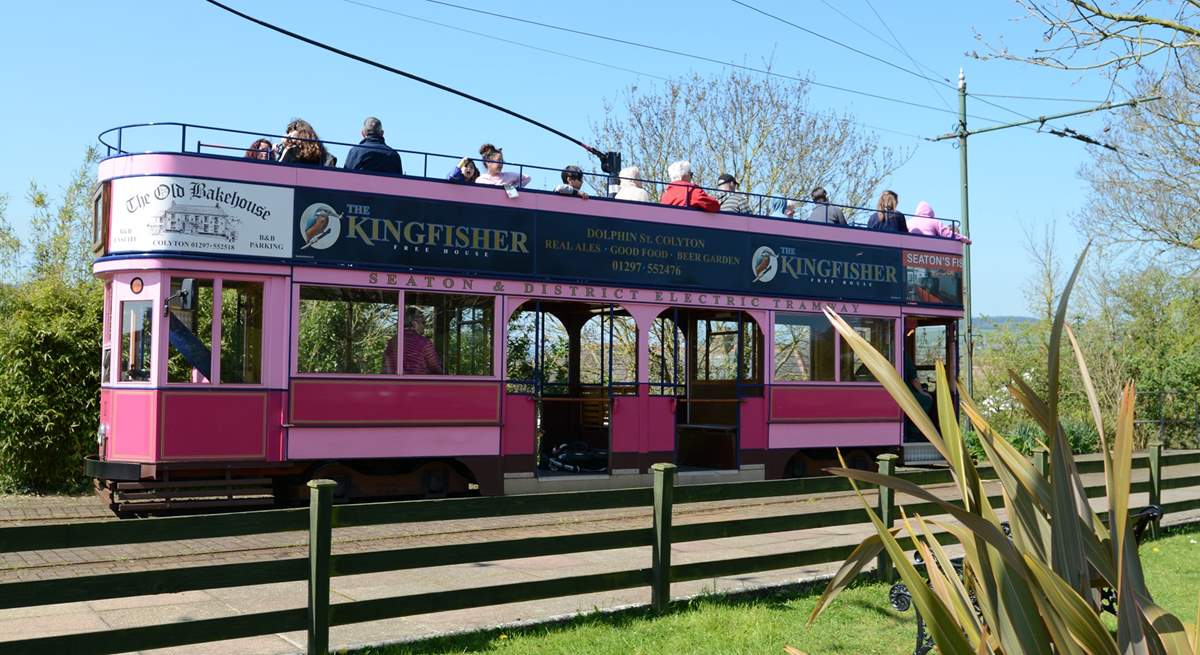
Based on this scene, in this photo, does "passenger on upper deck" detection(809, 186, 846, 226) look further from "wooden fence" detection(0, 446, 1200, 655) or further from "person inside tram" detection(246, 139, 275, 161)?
"wooden fence" detection(0, 446, 1200, 655)

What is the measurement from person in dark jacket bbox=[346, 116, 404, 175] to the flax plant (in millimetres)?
9991

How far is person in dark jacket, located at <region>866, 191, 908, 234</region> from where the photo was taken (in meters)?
16.2

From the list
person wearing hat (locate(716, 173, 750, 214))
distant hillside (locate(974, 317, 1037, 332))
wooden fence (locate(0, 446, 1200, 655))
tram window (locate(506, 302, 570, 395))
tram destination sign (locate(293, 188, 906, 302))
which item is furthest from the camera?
distant hillside (locate(974, 317, 1037, 332))

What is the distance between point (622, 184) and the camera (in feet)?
46.1

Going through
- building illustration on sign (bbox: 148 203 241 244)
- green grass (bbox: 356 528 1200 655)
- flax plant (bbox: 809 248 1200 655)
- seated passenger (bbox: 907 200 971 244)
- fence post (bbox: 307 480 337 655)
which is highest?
seated passenger (bbox: 907 200 971 244)

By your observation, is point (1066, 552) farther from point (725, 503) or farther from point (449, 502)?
point (725, 503)

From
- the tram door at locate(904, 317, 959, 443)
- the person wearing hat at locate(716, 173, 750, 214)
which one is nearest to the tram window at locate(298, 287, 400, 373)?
the person wearing hat at locate(716, 173, 750, 214)

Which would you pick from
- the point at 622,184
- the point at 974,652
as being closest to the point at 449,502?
the point at 974,652

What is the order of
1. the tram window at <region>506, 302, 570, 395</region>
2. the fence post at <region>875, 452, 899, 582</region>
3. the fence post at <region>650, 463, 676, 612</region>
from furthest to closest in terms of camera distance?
the tram window at <region>506, 302, 570, 395</region> → the fence post at <region>875, 452, 899, 582</region> → the fence post at <region>650, 463, 676, 612</region>

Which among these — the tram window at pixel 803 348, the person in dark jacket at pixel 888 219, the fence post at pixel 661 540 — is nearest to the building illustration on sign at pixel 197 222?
the fence post at pixel 661 540

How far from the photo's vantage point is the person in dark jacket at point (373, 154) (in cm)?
1170

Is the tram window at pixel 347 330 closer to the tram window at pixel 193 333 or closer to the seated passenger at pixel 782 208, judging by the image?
the tram window at pixel 193 333

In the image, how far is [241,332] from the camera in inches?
432

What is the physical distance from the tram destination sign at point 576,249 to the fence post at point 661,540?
19.2 ft
